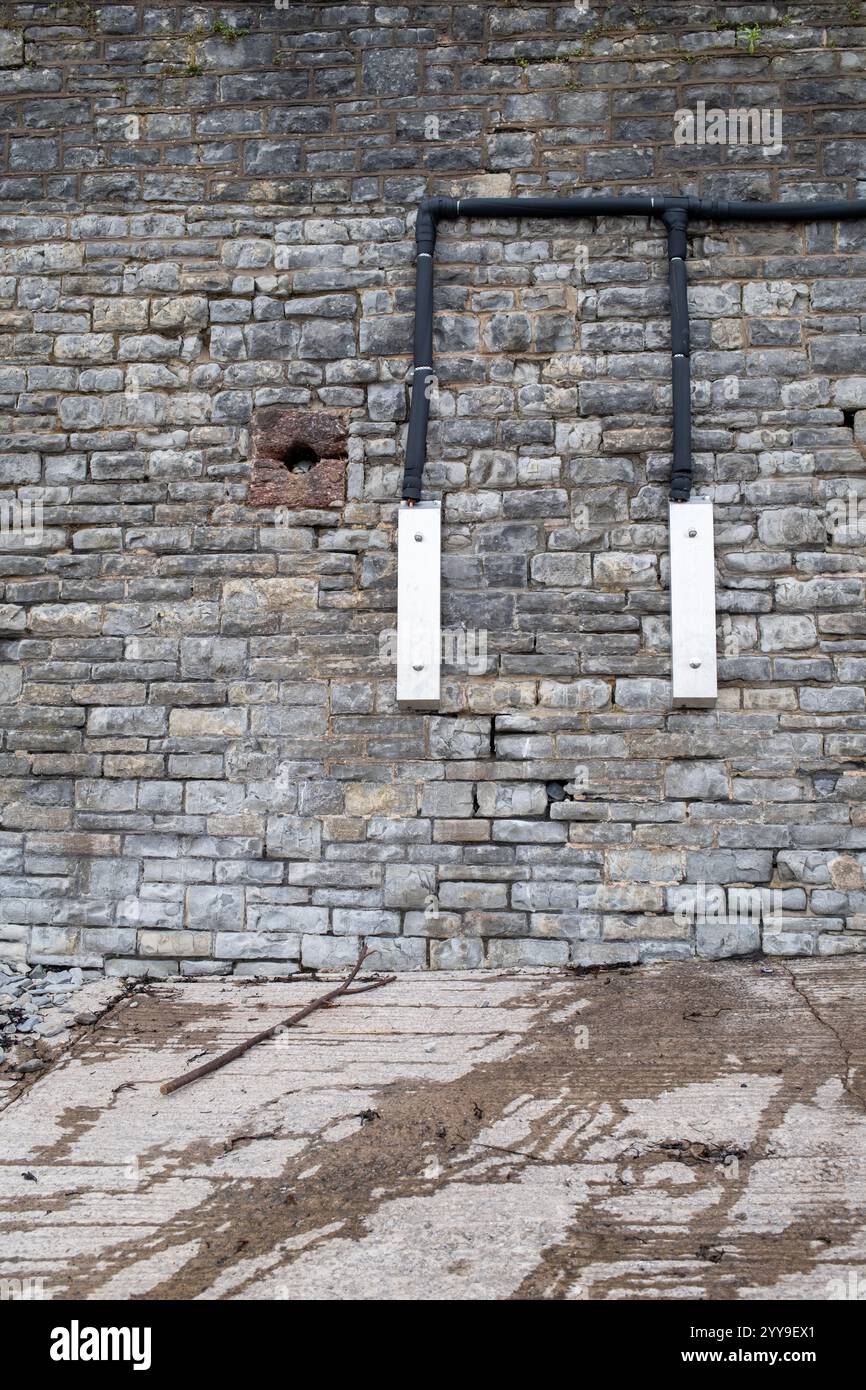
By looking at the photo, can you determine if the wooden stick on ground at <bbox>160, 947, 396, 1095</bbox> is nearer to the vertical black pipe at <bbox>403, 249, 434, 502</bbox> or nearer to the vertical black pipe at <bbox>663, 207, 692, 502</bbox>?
the vertical black pipe at <bbox>403, 249, 434, 502</bbox>

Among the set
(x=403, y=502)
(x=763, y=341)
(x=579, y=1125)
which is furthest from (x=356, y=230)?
Answer: (x=579, y=1125)

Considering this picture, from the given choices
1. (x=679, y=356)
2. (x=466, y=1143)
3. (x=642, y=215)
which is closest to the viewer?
(x=466, y=1143)

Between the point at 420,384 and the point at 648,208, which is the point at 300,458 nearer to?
the point at 420,384

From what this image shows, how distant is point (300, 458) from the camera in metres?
4.75

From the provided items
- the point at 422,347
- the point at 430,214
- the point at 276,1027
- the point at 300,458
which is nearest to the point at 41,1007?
the point at 276,1027

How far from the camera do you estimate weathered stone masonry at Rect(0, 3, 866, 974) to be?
14.4 feet

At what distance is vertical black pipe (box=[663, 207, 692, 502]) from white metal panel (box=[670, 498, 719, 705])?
0.11 m

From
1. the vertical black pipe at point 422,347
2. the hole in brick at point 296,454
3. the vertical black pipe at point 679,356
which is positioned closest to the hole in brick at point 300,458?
the hole in brick at point 296,454

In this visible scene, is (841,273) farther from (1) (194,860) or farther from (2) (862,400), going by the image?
(1) (194,860)

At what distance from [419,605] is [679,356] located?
1664 millimetres

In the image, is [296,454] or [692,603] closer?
[692,603]

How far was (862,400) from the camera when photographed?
455cm

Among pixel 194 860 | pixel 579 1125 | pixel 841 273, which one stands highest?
pixel 841 273

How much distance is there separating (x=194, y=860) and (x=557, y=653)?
1.90 metres
